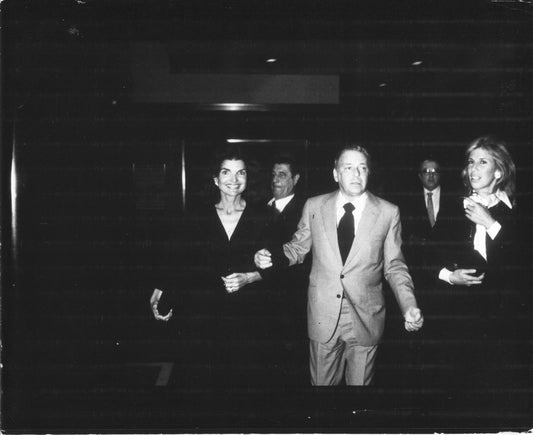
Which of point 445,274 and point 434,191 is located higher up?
point 434,191

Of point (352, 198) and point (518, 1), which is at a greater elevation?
point (518, 1)

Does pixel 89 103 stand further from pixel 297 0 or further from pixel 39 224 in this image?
pixel 297 0

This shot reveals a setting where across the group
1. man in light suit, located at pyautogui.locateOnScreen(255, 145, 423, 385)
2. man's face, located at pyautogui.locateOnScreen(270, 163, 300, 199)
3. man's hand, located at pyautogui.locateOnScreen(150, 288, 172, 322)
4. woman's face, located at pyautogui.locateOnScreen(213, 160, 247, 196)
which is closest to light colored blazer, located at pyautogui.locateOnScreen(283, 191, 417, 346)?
man in light suit, located at pyautogui.locateOnScreen(255, 145, 423, 385)

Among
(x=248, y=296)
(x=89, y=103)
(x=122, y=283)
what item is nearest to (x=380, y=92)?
(x=248, y=296)

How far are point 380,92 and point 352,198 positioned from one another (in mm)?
419

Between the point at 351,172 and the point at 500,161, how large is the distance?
58cm

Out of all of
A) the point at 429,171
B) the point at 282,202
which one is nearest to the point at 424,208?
the point at 429,171

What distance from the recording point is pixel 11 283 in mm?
1783

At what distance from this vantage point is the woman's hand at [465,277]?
5.99 ft

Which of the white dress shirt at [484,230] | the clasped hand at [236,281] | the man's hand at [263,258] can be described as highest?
the white dress shirt at [484,230]

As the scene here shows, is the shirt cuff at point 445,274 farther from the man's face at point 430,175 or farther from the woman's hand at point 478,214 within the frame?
the man's face at point 430,175

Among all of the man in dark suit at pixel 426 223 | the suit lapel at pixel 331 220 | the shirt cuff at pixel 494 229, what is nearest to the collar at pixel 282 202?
the suit lapel at pixel 331 220

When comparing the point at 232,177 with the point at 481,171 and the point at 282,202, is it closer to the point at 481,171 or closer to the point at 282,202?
the point at 282,202

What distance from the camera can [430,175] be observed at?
180cm
